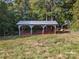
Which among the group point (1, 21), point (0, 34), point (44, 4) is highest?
point (44, 4)

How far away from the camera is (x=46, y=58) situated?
1038 centimetres

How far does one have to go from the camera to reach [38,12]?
37.8 metres

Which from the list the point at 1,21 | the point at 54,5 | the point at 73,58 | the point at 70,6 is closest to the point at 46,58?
the point at 73,58

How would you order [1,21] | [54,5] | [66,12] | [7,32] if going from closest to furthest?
[1,21] < [7,32] < [66,12] < [54,5]

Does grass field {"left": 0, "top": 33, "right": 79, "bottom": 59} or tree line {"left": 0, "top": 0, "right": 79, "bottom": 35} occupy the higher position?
tree line {"left": 0, "top": 0, "right": 79, "bottom": 35}

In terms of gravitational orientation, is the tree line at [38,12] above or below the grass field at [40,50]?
above

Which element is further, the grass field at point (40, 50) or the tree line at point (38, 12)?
the tree line at point (38, 12)

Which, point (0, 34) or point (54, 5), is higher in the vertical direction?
point (54, 5)

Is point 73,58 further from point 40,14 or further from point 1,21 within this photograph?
point 40,14

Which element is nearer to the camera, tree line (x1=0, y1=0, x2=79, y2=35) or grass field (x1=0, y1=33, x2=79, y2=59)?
grass field (x1=0, y1=33, x2=79, y2=59)

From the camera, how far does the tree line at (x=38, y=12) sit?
29.0m

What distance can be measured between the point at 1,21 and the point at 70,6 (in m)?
11.2

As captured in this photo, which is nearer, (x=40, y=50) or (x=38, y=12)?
(x=40, y=50)

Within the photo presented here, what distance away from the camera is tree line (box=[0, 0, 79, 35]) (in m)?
29.0
